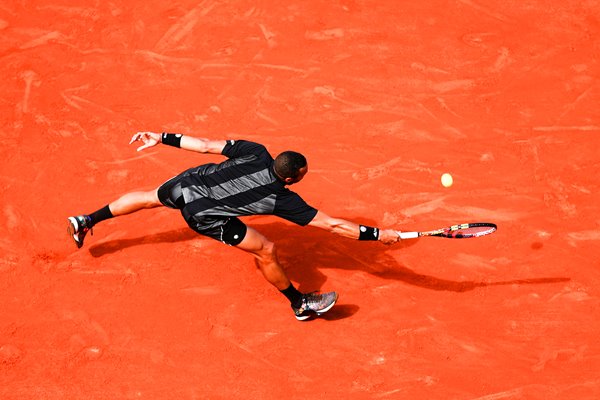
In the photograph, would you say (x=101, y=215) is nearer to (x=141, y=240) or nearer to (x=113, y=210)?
(x=113, y=210)

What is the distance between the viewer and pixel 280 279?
8.10 m

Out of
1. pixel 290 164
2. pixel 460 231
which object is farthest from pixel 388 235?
pixel 290 164

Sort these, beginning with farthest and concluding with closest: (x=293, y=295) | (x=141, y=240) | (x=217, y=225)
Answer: (x=141, y=240)
(x=293, y=295)
(x=217, y=225)

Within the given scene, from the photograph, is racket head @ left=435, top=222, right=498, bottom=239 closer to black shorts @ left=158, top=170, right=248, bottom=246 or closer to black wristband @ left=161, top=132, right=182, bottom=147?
black shorts @ left=158, top=170, right=248, bottom=246

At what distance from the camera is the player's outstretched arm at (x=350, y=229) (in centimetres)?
780

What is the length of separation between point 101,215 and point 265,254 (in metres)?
2.03

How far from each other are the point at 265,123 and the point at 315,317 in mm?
3261

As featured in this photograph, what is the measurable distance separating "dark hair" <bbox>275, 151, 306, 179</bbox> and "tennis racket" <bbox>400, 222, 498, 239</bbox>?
4.20 ft

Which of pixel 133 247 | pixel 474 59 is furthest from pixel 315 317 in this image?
pixel 474 59

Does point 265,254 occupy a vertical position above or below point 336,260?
above

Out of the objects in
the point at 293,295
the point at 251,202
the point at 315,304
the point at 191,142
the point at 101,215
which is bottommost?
the point at 315,304

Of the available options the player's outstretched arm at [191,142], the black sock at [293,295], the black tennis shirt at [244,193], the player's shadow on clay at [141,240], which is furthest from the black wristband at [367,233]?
the player's shadow on clay at [141,240]

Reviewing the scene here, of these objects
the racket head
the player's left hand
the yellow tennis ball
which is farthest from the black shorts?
the yellow tennis ball

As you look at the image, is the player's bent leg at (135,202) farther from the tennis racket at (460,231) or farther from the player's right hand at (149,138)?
the tennis racket at (460,231)
